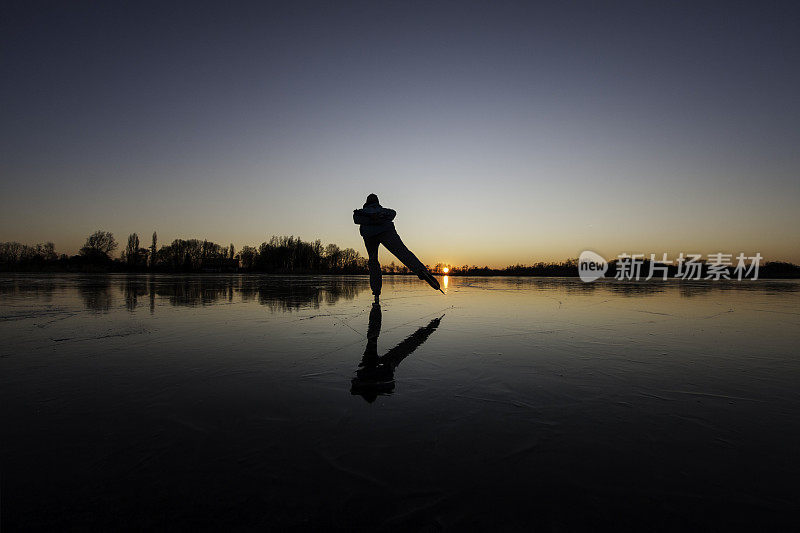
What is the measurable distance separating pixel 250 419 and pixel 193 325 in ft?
12.3

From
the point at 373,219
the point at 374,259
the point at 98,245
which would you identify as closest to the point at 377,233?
the point at 373,219

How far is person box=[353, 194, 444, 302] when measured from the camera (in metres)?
7.97

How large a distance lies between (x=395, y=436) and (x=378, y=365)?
142cm

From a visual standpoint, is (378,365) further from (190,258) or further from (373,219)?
(190,258)

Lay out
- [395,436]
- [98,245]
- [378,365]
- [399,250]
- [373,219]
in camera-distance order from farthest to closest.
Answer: [98,245] < [399,250] < [373,219] < [378,365] < [395,436]

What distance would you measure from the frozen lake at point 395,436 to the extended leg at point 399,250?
4671 mm

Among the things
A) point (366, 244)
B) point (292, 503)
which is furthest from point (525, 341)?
point (366, 244)

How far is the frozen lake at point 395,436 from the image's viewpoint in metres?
1.26

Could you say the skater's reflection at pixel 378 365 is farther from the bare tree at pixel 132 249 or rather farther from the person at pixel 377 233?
the bare tree at pixel 132 249

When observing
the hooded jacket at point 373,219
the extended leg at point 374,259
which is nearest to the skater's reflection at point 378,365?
the hooded jacket at point 373,219

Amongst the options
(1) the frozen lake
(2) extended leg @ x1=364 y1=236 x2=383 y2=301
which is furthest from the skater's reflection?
(2) extended leg @ x1=364 y1=236 x2=383 y2=301

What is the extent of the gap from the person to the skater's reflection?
328 centimetres

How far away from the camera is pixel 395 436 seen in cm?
178

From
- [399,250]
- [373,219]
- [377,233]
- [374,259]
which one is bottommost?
[374,259]
